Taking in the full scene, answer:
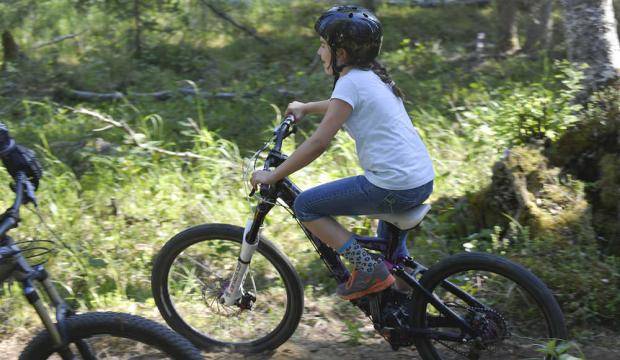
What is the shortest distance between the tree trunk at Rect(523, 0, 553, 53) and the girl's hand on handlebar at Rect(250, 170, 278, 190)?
27.2 feet

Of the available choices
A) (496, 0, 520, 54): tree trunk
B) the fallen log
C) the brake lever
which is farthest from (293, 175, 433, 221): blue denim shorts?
(496, 0, 520, 54): tree trunk

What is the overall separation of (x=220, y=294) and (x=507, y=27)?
27.3ft

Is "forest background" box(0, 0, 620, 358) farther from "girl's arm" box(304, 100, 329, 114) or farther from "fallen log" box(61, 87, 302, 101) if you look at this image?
"girl's arm" box(304, 100, 329, 114)

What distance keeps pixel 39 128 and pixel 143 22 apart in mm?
3210

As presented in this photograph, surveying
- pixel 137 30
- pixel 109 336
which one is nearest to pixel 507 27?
pixel 137 30

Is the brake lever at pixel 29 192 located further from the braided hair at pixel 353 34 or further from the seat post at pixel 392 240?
the seat post at pixel 392 240

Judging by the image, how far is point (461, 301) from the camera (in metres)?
3.79

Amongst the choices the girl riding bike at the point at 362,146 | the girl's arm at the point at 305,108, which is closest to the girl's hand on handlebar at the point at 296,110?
the girl's arm at the point at 305,108

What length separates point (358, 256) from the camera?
3.71m

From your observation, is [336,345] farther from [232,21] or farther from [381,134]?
[232,21]

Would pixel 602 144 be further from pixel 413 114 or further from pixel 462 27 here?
pixel 462 27

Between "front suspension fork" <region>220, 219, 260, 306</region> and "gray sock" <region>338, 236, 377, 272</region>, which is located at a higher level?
"gray sock" <region>338, 236, 377, 272</region>

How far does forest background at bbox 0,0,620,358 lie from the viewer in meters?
4.95

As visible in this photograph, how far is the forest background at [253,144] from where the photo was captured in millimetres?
4949
